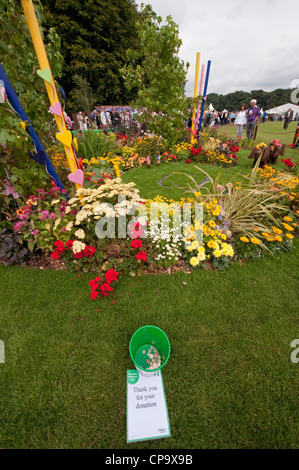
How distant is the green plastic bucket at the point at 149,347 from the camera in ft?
5.74

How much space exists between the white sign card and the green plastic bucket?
11 centimetres

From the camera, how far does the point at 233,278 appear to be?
2.47 meters

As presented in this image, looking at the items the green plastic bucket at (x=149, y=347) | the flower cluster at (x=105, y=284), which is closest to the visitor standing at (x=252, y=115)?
the flower cluster at (x=105, y=284)

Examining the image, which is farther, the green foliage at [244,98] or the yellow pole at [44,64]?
the green foliage at [244,98]

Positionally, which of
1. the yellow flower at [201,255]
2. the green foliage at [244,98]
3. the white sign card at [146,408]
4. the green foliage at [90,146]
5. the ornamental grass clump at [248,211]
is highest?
the green foliage at [244,98]

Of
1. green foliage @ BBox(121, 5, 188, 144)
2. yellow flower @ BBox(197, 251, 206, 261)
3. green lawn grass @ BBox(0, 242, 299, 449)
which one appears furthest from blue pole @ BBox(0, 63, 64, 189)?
green foliage @ BBox(121, 5, 188, 144)

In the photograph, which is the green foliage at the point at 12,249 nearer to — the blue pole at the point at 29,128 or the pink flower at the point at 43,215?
the pink flower at the point at 43,215

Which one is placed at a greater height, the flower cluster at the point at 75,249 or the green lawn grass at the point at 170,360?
the flower cluster at the point at 75,249

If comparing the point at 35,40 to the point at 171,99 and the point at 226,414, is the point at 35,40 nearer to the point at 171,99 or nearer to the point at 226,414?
the point at 226,414

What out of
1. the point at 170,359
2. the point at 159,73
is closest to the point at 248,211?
the point at 170,359

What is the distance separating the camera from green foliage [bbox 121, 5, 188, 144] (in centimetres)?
507

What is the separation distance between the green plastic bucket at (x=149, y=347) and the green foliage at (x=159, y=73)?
5793 mm
